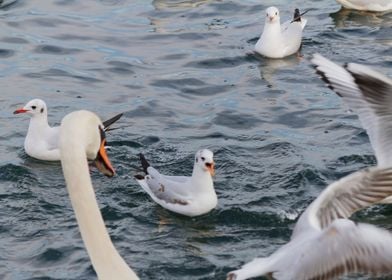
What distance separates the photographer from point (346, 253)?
693cm

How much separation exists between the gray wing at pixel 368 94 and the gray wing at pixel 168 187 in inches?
71.4

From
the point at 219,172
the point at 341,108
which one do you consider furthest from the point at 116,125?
the point at 341,108

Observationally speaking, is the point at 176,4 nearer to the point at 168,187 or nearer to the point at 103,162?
the point at 168,187

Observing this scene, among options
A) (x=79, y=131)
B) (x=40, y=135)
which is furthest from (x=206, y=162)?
(x=79, y=131)

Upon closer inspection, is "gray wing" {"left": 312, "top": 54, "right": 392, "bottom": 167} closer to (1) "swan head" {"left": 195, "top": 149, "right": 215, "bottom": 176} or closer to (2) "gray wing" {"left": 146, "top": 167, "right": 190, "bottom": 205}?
(1) "swan head" {"left": 195, "top": 149, "right": 215, "bottom": 176}

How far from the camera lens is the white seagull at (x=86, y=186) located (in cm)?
659

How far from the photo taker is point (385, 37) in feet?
52.0

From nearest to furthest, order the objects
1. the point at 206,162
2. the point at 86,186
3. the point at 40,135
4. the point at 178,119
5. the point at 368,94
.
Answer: the point at 86,186, the point at 368,94, the point at 206,162, the point at 40,135, the point at 178,119

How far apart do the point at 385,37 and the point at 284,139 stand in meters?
4.34

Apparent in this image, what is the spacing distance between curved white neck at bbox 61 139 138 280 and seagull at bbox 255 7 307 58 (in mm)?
8505

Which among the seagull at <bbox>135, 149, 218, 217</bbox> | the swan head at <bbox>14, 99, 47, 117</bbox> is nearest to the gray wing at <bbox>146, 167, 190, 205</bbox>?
the seagull at <bbox>135, 149, 218, 217</bbox>

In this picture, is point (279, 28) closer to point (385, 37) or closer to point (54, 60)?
point (385, 37)

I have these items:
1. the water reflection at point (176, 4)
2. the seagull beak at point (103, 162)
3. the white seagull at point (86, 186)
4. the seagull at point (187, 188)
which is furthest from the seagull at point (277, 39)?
the white seagull at point (86, 186)

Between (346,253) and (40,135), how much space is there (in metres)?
5.67
